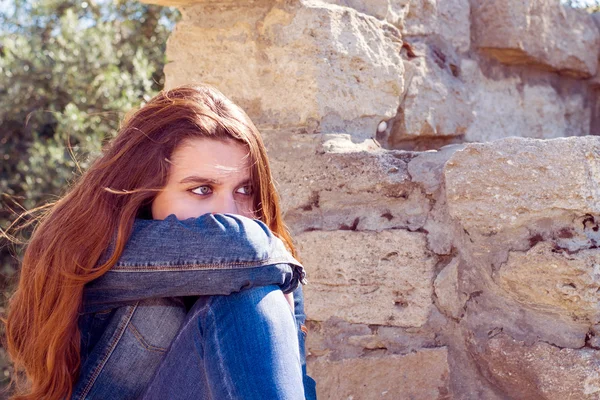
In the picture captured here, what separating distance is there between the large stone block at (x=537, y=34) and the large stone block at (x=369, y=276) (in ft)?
3.39

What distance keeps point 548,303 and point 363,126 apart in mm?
819

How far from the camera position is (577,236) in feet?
5.66

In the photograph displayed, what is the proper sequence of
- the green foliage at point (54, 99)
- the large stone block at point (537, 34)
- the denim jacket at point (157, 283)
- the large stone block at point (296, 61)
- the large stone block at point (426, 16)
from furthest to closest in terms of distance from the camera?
the green foliage at point (54, 99), the large stone block at point (537, 34), the large stone block at point (426, 16), the large stone block at point (296, 61), the denim jacket at point (157, 283)

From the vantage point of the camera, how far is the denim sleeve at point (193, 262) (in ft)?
4.50

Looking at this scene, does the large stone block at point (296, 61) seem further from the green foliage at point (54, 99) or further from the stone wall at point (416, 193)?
the green foliage at point (54, 99)

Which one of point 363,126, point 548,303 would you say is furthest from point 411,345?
point 363,126

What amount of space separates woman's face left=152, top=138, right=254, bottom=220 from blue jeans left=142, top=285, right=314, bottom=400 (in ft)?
0.83

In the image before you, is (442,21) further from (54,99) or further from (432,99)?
(54,99)

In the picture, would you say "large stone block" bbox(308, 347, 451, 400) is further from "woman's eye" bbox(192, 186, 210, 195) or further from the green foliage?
the green foliage

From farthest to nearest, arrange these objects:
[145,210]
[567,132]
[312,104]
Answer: [567,132]
[312,104]
[145,210]

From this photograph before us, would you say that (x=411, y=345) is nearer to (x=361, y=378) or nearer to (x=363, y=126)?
(x=361, y=378)

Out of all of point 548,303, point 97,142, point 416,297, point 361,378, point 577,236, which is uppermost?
point 577,236

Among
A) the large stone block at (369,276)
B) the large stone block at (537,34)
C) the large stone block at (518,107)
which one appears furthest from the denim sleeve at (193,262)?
the large stone block at (537,34)

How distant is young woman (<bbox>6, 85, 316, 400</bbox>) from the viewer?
52.6 inches
